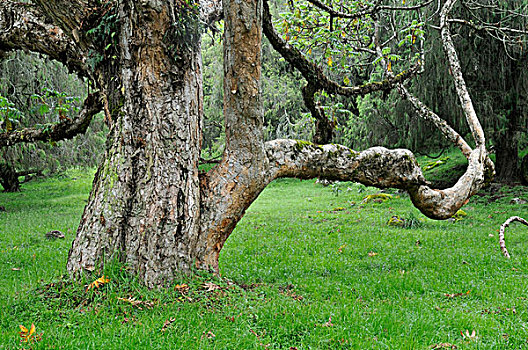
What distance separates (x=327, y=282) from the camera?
5371mm

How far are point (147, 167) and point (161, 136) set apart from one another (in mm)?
346

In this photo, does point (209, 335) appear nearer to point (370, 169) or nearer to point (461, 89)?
point (370, 169)

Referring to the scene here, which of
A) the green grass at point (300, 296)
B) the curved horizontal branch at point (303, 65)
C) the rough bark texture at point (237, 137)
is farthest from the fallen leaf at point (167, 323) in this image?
the curved horizontal branch at point (303, 65)

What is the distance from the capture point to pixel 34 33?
4.97 m

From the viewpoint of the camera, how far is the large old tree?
4016 mm

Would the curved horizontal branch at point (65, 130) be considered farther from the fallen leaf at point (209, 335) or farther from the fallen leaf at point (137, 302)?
the fallen leaf at point (209, 335)

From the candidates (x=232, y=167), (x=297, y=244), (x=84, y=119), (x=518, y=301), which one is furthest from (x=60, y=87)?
(x=518, y=301)

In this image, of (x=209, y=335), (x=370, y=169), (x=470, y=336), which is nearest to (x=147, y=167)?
(x=209, y=335)

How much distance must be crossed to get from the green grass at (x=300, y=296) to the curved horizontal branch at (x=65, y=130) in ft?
6.35

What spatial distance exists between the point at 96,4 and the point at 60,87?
36.0 ft

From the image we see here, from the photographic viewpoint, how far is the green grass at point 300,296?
3.45 metres

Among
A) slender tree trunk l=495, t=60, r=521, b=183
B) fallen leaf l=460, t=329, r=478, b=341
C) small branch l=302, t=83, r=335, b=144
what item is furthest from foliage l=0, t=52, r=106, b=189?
slender tree trunk l=495, t=60, r=521, b=183

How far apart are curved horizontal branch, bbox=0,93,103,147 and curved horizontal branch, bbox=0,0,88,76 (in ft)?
1.44

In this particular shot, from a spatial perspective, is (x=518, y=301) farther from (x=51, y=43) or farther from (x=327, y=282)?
(x=51, y=43)
